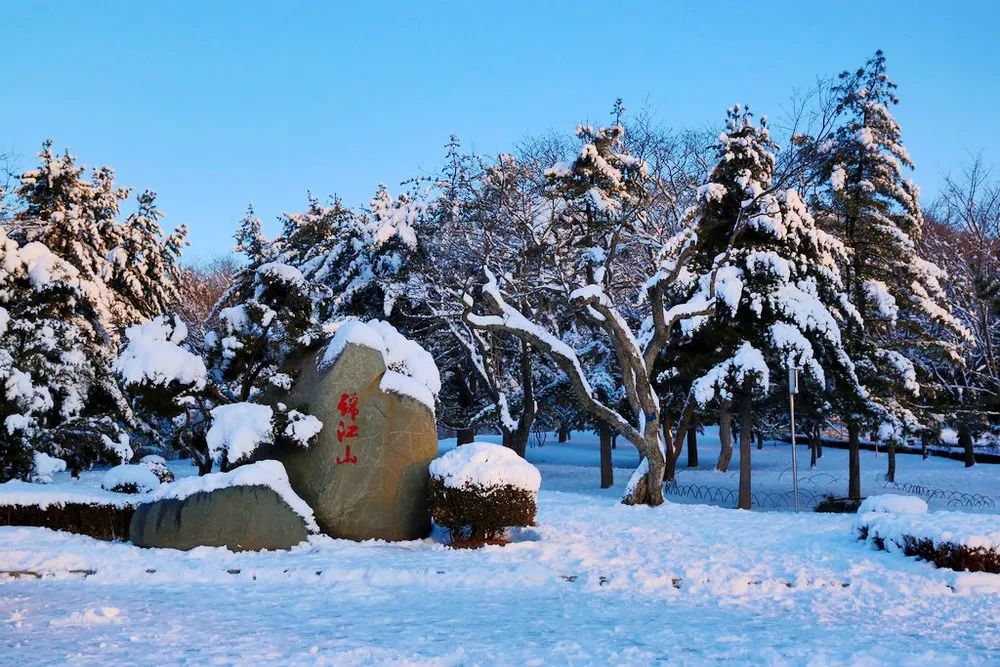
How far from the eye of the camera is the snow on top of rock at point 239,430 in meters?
12.3

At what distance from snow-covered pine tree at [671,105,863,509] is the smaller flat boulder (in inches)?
434

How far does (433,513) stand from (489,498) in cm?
89

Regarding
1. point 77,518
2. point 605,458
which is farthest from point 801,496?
point 77,518

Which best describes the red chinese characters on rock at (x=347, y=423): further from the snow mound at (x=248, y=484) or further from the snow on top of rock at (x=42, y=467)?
the snow on top of rock at (x=42, y=467)

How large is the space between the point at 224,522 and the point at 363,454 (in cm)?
225

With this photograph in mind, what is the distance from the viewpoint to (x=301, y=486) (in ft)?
41.1

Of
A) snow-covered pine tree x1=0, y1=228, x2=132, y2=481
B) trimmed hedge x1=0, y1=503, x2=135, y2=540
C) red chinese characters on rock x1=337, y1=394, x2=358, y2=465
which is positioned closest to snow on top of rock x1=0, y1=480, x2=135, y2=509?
trimmed hedge x1=0, y1=503, x2=135, y2=540

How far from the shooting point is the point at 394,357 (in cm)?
1393

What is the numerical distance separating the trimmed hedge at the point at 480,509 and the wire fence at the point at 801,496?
1357 cm

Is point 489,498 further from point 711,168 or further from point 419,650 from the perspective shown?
point 711,168

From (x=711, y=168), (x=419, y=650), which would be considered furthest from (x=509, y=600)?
(x=711, y=168)

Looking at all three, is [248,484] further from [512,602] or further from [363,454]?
[512,602]

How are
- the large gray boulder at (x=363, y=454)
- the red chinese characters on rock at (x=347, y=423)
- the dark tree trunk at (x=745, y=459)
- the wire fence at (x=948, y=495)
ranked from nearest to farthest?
the large gray boulder at (x=363, y=454) → the red chinese characters on rock at (x=347, y=423) → the dark tree trunk at (x=745, y=459) → the wire fence at (x=948, y=495)

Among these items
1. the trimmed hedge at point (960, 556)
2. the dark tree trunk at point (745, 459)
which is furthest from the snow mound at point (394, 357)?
the dark tree trunk at point (745, 459)
